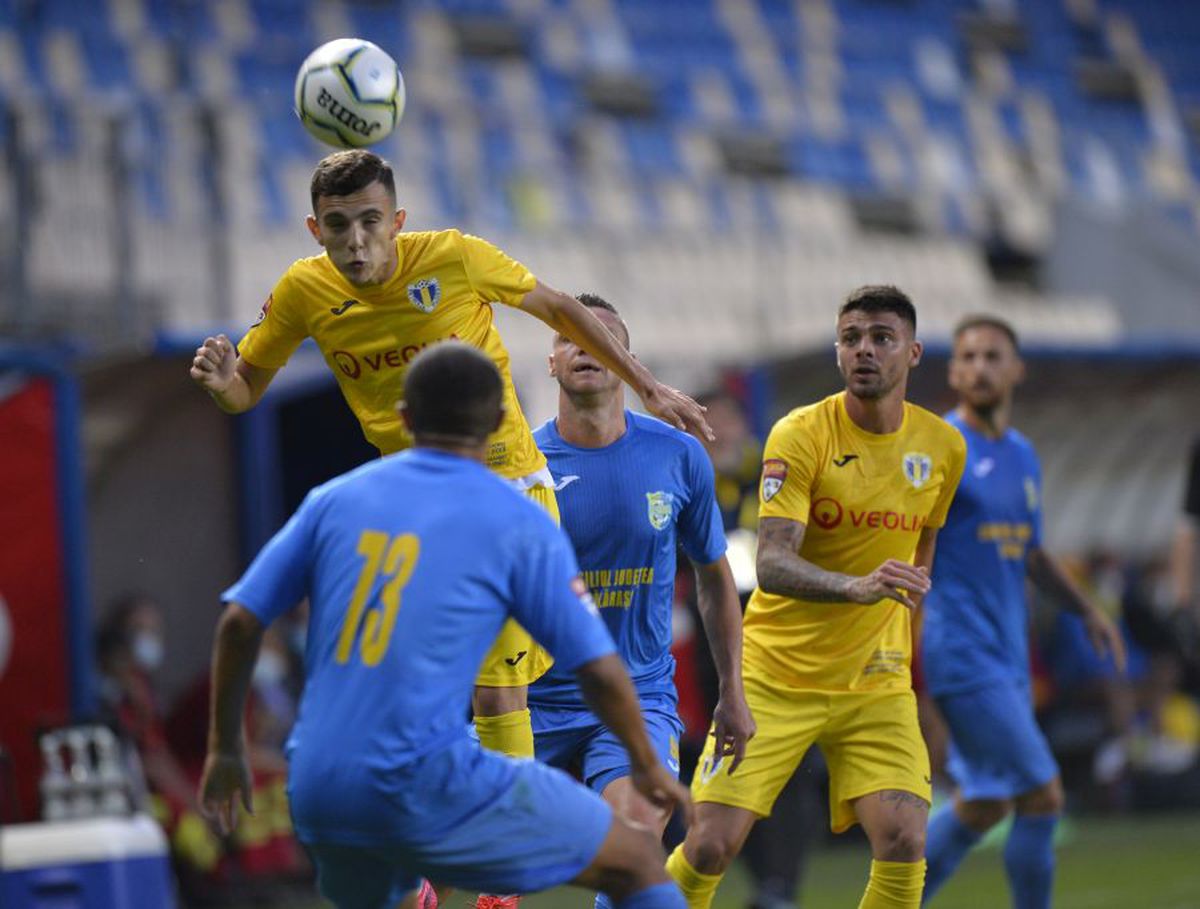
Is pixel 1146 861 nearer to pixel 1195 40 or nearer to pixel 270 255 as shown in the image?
pixel 270 255

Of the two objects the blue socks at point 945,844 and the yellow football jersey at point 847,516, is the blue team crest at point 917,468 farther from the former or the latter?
the blue socks at point 945,844

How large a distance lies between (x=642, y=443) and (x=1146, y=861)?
23.9 ft

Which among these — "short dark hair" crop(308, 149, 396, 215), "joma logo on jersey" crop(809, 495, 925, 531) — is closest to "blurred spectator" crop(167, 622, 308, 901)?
"joma logo on jersey" crop(809, 495, 925, 531)

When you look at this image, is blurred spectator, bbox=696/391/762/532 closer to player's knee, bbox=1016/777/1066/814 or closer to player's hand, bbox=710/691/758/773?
player's knee, bbox=1016/777/1066/814

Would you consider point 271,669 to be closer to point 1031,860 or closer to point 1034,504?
point 1034,504

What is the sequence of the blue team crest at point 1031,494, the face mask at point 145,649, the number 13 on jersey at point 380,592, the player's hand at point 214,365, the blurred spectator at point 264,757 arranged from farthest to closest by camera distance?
1. the face mask at point 145,649
2. the blurred spectator at point 264,757
3. the blue team crest at point 1031,494
4. the player's hand at point 214,365
5. the number 13 on jersey at point 380,592

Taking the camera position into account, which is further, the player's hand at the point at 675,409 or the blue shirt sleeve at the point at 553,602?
the player's hand at the point at 675,409

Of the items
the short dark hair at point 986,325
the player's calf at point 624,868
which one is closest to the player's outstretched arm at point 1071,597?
the short dark hair at point 986,325

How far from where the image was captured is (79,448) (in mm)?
11805

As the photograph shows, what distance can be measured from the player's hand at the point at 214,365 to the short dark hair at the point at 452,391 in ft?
5.73

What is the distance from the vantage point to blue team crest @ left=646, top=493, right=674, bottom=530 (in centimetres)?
725

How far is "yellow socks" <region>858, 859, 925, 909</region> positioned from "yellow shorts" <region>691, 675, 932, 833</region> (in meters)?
0.24

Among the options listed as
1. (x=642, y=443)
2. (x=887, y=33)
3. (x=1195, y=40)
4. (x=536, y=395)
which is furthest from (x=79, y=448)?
(x=1195, y=40)

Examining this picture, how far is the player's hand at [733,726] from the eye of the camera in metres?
6.81
